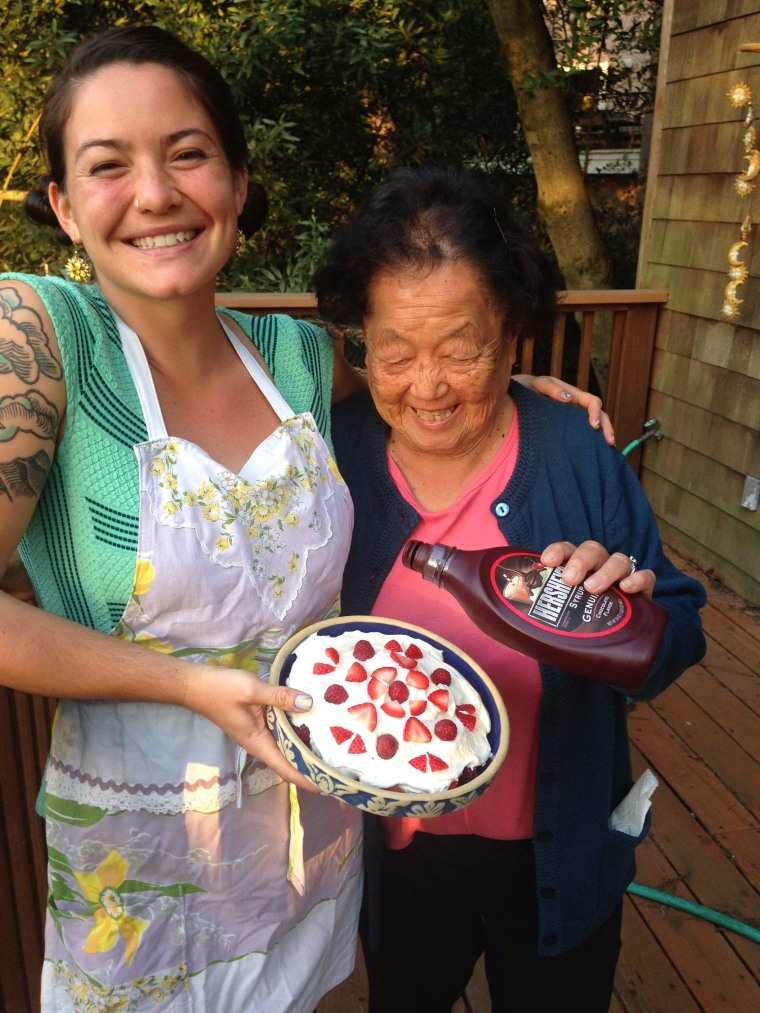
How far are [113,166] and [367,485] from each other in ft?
2.26

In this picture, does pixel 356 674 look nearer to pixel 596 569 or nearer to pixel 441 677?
pixel 441 677

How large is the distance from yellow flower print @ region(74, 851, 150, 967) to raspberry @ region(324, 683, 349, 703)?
1.39 ft

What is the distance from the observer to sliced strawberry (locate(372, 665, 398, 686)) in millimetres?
1261

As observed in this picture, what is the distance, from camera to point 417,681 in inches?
49.9

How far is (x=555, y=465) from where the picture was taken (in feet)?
5.04

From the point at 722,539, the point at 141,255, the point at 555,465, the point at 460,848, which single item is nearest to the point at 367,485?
the point at 555,465

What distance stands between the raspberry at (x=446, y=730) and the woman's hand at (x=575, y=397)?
65 cm

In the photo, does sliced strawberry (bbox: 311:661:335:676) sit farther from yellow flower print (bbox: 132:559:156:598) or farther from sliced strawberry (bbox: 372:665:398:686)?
yellow flower print (bbox: 132:559:156:598)

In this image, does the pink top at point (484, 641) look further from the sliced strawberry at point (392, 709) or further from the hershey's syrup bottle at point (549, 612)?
the sliced strawberry at point (392, 709)

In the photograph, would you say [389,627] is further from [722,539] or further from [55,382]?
[722,539]

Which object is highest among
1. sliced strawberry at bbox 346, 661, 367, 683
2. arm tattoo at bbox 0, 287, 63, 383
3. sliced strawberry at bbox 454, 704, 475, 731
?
arm tattoo at bbox 0, 287, 63, 383

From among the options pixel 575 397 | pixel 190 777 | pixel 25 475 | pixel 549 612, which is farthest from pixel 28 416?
pixel 575 397

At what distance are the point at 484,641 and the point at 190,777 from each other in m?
0.55

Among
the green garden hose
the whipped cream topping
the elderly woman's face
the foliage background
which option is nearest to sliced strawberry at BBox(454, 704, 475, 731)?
the whipped cream topping
